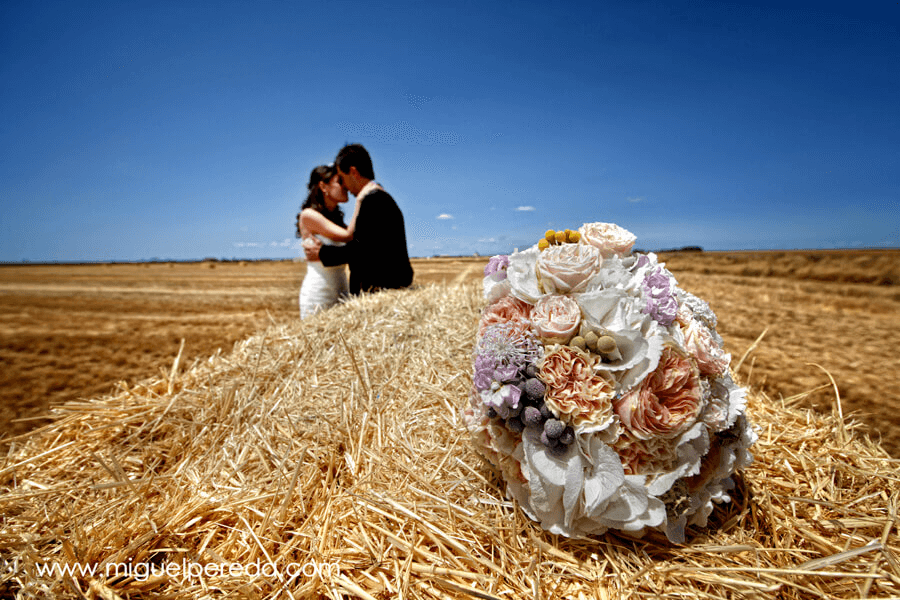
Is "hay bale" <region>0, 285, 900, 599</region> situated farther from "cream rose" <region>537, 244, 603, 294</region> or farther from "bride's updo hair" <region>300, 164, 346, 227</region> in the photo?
"bride's updo hair" <region>300, 164, 346, 227</region>

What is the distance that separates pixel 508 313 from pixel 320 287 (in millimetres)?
3085

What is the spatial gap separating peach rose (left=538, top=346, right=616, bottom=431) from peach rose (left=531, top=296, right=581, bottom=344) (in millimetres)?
41

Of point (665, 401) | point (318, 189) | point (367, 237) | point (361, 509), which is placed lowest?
point (361, 509)

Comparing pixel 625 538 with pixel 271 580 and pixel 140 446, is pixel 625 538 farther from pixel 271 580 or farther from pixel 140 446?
pixel 140 446

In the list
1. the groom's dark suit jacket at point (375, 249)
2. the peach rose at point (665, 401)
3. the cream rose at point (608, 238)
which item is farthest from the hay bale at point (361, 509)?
the groom's dark suit jacket at point (375, 249)

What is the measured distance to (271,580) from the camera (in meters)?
1.07

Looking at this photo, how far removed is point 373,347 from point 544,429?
4.61ft

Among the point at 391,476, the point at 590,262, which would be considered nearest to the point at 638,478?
the point at 590,262

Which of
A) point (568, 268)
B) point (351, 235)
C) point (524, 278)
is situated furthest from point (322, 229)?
point (568, 268)

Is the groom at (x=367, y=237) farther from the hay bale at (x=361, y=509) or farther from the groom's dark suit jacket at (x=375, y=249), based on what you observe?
the hay bale at (x=361, y=509)

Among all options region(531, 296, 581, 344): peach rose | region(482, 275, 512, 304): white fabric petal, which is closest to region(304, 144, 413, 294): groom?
region(482, 275, 512, 304): white fabric petal

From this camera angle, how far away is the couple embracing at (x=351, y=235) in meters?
3.65

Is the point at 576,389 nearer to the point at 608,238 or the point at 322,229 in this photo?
the point at 608,238

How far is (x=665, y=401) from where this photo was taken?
103cm
